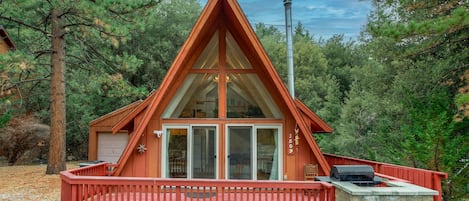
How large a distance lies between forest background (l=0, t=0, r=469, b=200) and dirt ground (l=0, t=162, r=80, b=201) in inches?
103

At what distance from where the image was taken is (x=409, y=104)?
32.6 ft

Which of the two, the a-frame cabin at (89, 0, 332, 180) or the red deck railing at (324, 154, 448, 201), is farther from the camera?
the a-frame cabin at (89, 0, 332, 180)

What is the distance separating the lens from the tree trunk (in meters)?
12.4

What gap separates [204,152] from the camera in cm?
824

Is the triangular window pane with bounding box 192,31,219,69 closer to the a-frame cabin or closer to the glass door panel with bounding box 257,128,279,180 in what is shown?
the a-frame cabin

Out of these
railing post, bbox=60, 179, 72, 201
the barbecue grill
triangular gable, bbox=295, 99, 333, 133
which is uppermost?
triangular gable, bbox=295, 99, 333, 133

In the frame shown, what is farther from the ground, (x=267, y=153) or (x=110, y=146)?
(x=267, y=153)

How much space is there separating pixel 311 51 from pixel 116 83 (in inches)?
591

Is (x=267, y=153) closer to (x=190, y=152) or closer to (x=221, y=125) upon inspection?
(x=221, y=125)

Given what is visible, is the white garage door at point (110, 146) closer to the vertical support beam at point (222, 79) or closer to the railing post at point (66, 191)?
the vertical support beam at point (222, 79)

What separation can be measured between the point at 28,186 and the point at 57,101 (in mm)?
3465

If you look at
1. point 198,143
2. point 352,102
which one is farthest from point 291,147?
point 352,102

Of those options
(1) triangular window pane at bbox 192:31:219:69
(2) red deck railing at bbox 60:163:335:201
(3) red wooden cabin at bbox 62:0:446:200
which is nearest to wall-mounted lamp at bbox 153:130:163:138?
(3) red wooden cabin at bbox 62:0:446:200

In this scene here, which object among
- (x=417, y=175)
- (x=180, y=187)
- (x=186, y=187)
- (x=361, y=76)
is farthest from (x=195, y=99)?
(x=361, y=76)
